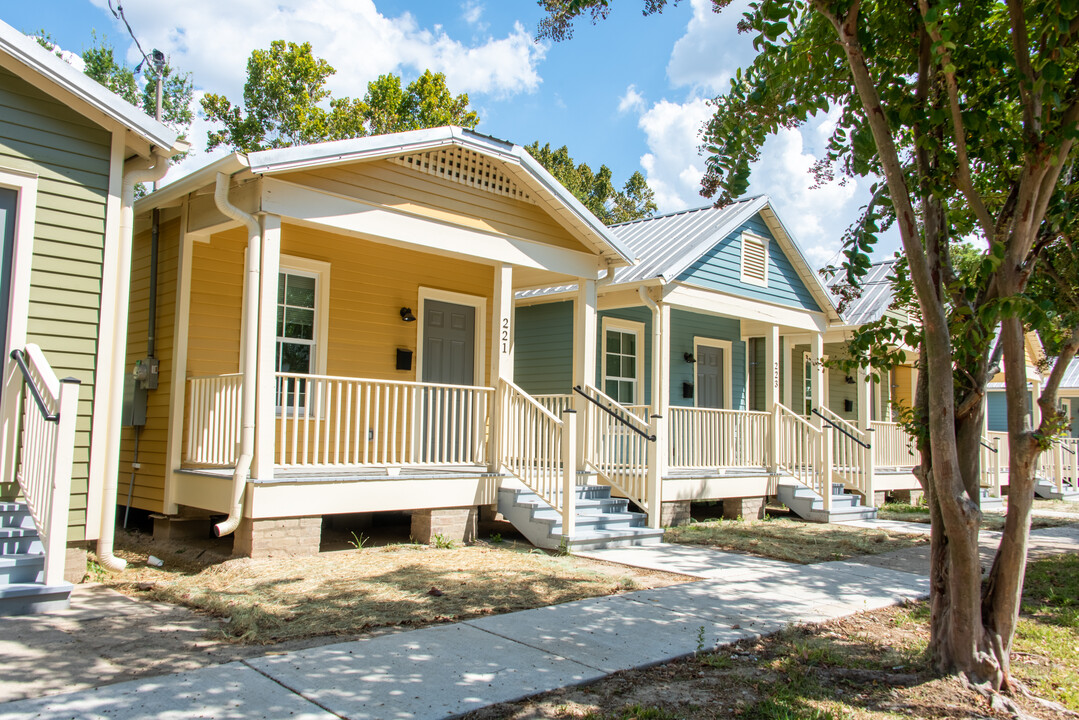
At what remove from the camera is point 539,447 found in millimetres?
9289

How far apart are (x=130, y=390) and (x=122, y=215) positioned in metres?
2.93

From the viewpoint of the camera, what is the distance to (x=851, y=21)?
4.54m

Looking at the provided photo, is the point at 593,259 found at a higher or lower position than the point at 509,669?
higher

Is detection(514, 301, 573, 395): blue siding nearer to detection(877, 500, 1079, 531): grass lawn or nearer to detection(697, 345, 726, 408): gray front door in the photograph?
detection(697, 345, 726, 408): gray front door

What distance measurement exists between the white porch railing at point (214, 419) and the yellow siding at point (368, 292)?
1808mm

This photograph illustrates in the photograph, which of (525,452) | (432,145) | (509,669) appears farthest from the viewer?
(525,452)

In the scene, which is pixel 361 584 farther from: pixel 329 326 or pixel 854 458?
pixel 854 458

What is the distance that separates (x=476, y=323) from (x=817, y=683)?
7.95m

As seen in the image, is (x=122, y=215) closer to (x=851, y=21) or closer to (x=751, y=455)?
(x=851, y=21)

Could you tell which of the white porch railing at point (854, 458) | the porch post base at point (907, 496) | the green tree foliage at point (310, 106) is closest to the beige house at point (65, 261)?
the white porch railing at point (854, 458)

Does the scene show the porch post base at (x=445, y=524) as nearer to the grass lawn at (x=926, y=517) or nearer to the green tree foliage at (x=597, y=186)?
the grass lawn at (x=926, y=517)

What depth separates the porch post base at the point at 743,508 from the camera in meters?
12.4

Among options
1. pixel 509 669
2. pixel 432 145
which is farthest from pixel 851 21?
pixel 432 145

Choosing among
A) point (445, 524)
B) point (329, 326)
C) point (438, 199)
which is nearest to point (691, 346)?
point (438, 199)
